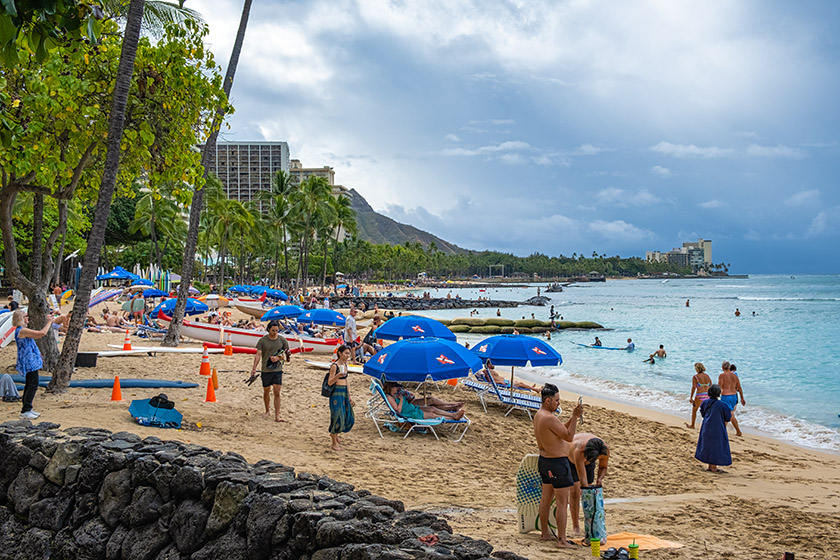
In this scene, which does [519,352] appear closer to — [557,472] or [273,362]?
[273,362]

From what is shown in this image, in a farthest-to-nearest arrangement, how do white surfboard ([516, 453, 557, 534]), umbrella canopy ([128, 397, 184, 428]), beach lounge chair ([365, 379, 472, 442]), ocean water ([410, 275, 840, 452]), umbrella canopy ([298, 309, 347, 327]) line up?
umbrella canopy ([298, 309, 347, 327])
ocean water ([410, 275, 840, 452])
beach lounge chair ([365, 379, 472, 442])
umbrella canopy ([128, 397, 184, 428])
white surfboard ([516, 453, 557, 534])

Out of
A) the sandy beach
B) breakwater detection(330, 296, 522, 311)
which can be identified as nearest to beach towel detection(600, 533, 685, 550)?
the sandy beach

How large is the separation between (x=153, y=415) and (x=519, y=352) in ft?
24.0

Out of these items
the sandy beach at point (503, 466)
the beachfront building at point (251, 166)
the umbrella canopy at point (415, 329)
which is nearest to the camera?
the sandy beach at point (503, 466)

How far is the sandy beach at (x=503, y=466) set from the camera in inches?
246

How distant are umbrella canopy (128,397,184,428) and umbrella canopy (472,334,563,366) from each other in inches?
263

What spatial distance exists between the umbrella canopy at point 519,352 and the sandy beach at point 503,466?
1.18 metres

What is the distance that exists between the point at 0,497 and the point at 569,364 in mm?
23487

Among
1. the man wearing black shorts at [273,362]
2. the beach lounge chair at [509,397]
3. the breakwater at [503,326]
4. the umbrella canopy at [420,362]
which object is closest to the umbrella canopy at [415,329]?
the beach lounge chair at [509,397]

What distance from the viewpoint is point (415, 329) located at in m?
15.4

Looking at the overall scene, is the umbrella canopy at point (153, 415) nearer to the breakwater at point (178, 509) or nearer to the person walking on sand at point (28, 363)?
the person walking on sand at point (28, 363)

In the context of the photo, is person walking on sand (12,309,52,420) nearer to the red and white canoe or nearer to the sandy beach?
the sandy beach

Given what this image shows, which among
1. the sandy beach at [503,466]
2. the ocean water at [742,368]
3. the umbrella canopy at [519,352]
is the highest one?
the umbrella canopy at [519,352]

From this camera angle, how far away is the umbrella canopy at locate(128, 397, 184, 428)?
8336 mm
